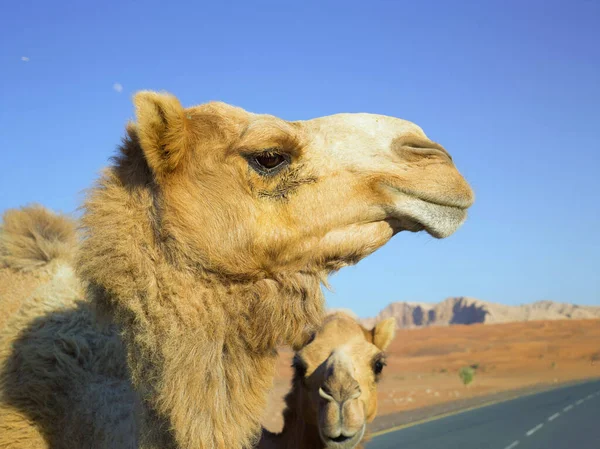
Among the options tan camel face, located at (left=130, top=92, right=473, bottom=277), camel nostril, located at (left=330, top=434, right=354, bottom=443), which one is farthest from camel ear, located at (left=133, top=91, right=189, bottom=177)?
camel nostril, located at (left=330, top=434, right=354, bottom=443)

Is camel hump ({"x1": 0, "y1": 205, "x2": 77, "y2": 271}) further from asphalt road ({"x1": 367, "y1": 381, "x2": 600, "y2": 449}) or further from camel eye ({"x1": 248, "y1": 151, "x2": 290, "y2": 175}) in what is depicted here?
→ asphalt road ({"x1": 367, "y1": 381, "x2": 600, "y2": 449})

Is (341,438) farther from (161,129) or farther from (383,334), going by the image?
(161,129)

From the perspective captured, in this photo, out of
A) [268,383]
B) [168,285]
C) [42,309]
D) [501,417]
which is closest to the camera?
[168,285]

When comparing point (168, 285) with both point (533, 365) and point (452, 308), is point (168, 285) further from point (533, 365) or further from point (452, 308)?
point (452, 308)

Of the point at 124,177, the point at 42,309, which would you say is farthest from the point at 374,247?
the point at 42,309

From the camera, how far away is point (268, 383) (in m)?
3.06

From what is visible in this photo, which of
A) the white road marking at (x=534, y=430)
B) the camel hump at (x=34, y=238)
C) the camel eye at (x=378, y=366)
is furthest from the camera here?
the white road marking at (x=534, y=430)

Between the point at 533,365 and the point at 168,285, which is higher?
the point at 168,285

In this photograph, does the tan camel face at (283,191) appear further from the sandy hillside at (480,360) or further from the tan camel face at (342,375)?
the sandy hillside at (480,360)

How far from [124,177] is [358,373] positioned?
3264mm

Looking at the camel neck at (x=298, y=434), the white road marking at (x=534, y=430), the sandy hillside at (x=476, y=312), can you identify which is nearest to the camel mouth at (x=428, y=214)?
the camel neck at (x=298, y=434)

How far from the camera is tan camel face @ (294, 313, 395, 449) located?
507 cm

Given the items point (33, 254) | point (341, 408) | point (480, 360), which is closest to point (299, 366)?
point (341, 408)

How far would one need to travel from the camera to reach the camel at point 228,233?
2848 mm
